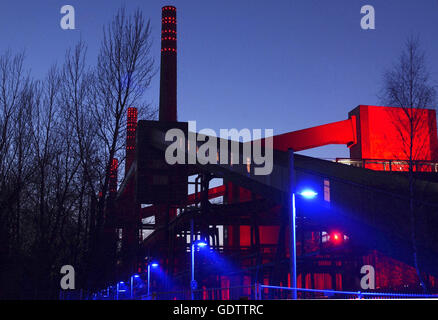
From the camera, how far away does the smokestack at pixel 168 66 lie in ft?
222

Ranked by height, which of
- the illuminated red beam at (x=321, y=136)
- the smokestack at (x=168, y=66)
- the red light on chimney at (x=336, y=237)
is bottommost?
the red light on chimney at (x=336, y=237)

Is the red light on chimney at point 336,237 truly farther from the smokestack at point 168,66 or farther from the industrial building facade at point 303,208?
the smokestack at point 168,66

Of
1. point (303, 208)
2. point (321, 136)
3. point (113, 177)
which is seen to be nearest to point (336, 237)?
point (303, 208)

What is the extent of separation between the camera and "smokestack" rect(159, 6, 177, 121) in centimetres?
6765

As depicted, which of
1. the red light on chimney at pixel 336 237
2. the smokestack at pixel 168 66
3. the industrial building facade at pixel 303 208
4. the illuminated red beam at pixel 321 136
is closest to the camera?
the industrial building facade at pixel 303 208

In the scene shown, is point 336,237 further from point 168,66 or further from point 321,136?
point 168,66

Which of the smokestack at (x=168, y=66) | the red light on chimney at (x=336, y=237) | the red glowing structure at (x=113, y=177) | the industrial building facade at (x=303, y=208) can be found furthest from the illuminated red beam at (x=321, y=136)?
the red glowing structure at (x=113, y=177)

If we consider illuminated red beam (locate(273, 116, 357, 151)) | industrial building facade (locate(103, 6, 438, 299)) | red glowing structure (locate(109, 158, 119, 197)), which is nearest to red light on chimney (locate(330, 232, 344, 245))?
industrial building facade (locate(103, 6, 438, 299))

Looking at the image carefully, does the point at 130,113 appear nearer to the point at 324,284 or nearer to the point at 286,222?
the point at 286,222

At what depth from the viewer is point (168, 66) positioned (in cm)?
6875

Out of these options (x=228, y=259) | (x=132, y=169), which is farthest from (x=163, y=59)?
(x=228, y=259)

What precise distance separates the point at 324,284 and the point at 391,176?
24.6m

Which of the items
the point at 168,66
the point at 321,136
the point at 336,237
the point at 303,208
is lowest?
the point at 336,237

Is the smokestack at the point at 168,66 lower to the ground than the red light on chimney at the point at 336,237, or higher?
higher
